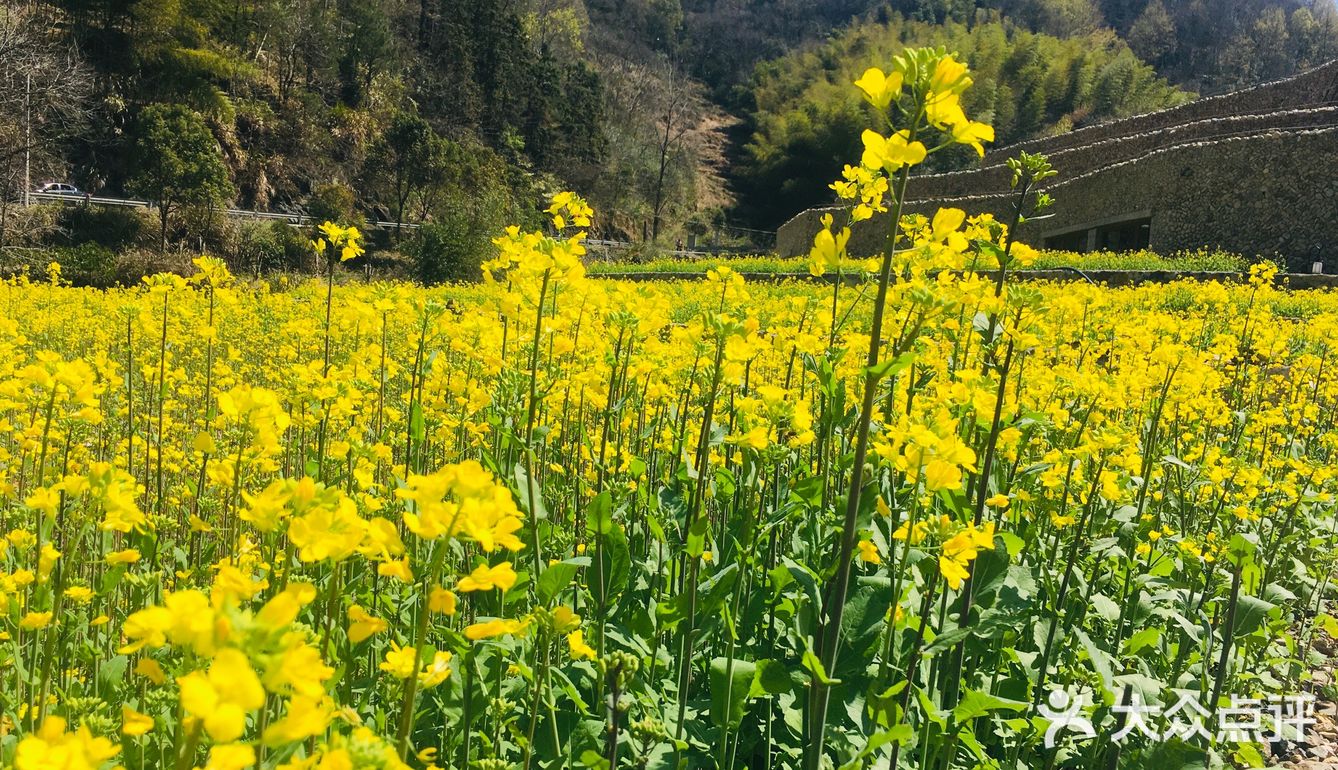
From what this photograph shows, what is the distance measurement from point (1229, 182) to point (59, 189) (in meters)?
35.8

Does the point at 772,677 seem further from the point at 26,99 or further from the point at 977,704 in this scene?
the point at 26,99

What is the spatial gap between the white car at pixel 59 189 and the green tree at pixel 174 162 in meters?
4.28

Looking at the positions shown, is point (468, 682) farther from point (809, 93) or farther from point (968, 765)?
point (809, 93)

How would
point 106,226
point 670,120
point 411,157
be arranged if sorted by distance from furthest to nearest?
point 670,120 → point 411,157 → point 106,226

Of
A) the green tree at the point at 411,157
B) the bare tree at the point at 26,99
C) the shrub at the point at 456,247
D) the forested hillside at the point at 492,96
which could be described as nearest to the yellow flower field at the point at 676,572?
the shrub at the point at 456,247

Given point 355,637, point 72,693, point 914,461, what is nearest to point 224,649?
point 355,637

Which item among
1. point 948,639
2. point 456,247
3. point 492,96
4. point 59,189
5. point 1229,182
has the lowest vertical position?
point 948,639

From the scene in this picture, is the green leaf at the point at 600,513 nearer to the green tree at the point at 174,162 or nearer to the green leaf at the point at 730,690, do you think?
the green leaf at the point at 730,690

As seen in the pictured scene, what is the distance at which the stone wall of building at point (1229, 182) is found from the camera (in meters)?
17.4

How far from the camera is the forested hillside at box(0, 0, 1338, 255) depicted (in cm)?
2606

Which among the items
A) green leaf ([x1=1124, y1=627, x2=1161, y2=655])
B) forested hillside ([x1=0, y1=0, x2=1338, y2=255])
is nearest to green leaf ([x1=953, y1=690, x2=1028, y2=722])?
green leaf ([x1=1124, y1=627, x2=1161, y2=655])

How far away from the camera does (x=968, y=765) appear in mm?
2406

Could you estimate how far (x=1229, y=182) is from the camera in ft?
60.8

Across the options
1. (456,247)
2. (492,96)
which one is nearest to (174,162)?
(456,247)
